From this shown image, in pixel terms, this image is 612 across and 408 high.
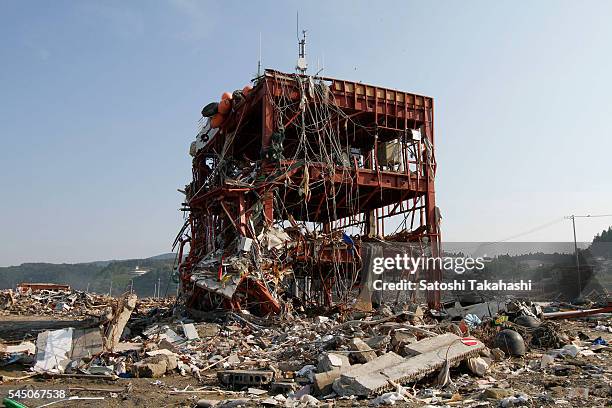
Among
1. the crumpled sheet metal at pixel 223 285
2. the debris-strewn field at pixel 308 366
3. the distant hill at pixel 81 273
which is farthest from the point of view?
the distant hill at pixel 81 273

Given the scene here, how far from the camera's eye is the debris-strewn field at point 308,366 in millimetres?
7684

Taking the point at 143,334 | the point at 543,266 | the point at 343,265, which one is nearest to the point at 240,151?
the point at 343,265

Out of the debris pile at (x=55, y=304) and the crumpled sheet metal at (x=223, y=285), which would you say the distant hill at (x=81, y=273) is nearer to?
the debris pile at (x=55, y=304)

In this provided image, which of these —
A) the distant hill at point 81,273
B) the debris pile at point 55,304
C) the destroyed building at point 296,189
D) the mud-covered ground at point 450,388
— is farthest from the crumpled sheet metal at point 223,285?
the distant hill at point 81,273

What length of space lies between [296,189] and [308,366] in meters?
9.84

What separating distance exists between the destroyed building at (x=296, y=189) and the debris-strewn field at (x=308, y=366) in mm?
2818

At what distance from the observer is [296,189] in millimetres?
18484

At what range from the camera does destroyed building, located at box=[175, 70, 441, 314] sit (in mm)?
16844

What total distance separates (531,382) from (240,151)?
18.1 m

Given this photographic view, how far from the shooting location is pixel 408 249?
66.1ft

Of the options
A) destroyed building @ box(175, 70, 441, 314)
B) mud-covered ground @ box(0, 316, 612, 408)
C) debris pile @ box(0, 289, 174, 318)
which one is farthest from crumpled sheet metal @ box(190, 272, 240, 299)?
debris pile @ box(0, 289, 174, 318)

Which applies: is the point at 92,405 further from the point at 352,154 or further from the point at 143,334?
the point at 352,154

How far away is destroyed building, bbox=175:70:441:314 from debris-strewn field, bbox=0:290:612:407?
9.24ft

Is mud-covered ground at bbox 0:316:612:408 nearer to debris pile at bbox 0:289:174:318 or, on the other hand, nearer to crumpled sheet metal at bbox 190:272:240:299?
crumpled sheet metal at bbox 190:272:240:299
